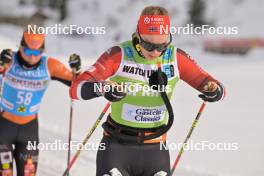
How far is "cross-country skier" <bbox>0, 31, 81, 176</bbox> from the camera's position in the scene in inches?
215

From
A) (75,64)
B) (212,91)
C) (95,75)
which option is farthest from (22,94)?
(212,91)

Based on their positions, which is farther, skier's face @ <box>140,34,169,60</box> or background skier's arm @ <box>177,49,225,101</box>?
background skier's arm @ <box>177,49,225,101</box>

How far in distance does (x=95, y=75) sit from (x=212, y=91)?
956mm

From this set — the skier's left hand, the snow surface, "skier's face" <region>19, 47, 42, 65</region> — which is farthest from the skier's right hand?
the snow surface

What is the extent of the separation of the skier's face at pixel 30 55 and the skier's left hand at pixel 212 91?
2180 millimetres

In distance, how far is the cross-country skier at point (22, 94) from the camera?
545cm

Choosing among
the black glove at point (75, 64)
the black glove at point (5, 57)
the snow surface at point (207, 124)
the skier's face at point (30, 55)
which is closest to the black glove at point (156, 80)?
the skier's face at point (30, 55)

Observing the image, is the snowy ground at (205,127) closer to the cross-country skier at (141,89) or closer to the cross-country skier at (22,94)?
the cross-country skier at (22,94)

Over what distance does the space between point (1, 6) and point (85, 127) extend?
40.0 m

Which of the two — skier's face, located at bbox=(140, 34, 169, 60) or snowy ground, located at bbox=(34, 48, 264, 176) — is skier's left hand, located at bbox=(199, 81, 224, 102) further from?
snowy ground, located at bbox=(34, 48, 264, 176)

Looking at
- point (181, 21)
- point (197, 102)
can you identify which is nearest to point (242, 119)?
point (197, 102)

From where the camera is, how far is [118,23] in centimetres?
5059

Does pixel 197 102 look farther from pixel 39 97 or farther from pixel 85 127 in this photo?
pixel 39 97

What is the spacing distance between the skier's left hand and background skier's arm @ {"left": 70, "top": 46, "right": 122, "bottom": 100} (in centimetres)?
74
